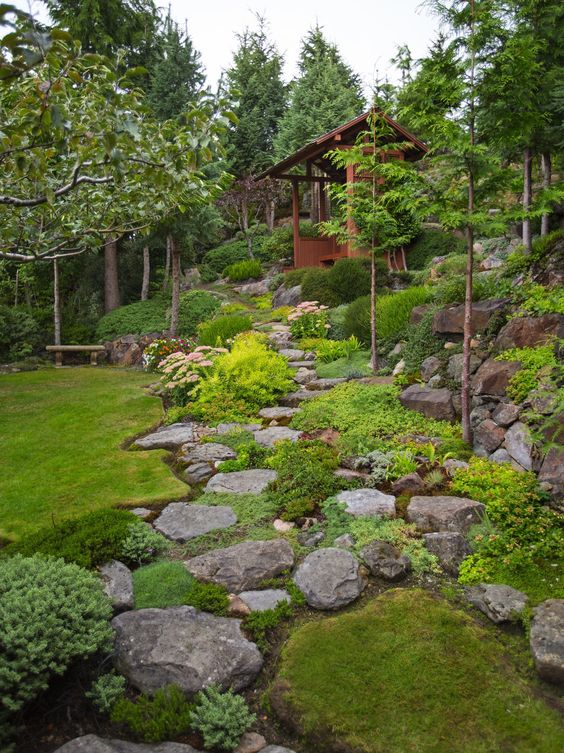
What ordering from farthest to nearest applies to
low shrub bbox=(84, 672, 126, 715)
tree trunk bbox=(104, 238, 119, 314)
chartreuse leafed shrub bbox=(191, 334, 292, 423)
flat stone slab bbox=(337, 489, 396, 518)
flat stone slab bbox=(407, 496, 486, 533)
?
tree trunk bbox=(104, 238, 119, 314)
chartreuse leafed shrub bbox=(191, 334, 292, 423)
flat stone slab bbox=(337, 489, 396, 518)
flat stone slab bbox=(407, 496, 486, 533)
low shrub bbox=(84, 672, 126, 715)

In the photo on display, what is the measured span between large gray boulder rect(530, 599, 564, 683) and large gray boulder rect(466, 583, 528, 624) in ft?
0.45

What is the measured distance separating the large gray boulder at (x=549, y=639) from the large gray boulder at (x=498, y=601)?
14 centimetres

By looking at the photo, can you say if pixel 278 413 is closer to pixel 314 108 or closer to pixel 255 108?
pixel 314 108

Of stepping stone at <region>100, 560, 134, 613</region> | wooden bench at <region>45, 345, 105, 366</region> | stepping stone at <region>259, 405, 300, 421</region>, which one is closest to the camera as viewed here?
stepping stone at <region>100, 560, 134, 613</region>

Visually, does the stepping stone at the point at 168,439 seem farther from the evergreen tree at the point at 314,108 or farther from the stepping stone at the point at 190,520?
the evergreen tree at the point at 314,108

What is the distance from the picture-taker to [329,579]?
387cm

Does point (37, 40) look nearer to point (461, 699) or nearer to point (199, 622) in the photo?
point (199, 622)

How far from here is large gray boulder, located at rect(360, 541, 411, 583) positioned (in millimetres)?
3951

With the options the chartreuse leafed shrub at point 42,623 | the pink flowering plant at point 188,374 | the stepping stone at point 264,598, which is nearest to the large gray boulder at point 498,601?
the stepping stone at point 264,598

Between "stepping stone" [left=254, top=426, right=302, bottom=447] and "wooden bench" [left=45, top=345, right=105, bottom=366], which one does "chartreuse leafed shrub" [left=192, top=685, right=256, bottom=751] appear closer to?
"stepping stone" [left=254, top=426, right=302, bottom=447]

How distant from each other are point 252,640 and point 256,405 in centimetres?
490

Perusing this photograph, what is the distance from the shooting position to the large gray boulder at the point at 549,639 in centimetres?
296

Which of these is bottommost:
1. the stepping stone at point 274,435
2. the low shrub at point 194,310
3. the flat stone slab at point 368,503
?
the flat stone slab at point 368,503

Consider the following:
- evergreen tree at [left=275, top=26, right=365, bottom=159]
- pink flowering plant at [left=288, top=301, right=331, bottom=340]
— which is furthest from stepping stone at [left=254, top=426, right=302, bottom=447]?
evergreen tree at [left=275, top=26, right=365, bottom=159]
